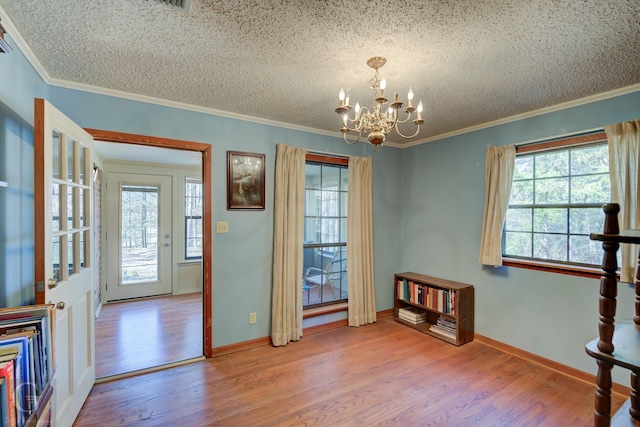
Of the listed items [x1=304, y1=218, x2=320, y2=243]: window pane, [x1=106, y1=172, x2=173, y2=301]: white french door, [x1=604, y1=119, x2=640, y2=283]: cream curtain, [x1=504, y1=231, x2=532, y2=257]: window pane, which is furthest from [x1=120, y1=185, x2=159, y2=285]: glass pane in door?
[x1=604, y1=119, x2=640, y2=283]: cream curtain

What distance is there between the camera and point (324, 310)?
11.9 ft

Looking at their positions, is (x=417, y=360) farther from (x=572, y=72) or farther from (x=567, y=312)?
(x=572, y=72)

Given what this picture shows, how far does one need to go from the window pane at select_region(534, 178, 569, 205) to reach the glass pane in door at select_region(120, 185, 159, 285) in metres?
5.43

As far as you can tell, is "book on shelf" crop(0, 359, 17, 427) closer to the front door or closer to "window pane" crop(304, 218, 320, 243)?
the front door

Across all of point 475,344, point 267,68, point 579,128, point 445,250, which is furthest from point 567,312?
point 267,68

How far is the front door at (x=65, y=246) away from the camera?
1.57 meters

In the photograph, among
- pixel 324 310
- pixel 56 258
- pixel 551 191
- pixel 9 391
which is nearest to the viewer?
pixel 9 391

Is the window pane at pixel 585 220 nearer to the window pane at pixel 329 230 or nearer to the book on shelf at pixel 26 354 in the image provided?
the window pane at pixel 329 230

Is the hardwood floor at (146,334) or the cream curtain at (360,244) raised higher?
the cream curtain at (360,244)

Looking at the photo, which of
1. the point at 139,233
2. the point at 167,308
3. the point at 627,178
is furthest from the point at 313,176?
the point at 139,233

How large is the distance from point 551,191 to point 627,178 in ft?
1.90

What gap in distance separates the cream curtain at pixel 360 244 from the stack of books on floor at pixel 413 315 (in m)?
0.37

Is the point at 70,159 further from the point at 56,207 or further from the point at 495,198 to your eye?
the point at 495,198

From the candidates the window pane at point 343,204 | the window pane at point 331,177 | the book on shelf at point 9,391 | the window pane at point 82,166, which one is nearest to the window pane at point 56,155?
the window pane at point 82,166
